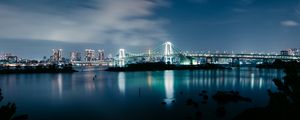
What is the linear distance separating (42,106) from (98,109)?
13.7 feet

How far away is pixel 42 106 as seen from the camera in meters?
18.8

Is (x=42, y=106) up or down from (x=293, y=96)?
down

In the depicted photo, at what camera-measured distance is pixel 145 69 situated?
76688 mm

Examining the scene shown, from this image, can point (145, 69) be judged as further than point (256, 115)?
Yes

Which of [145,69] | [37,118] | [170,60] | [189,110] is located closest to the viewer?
[37,118]

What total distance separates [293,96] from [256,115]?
7147mm

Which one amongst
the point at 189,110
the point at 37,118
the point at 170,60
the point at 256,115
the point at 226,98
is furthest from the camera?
the point at 170,60

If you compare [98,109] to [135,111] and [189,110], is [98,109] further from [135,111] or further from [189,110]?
[189,110]

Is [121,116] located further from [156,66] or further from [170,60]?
→ [170,60]

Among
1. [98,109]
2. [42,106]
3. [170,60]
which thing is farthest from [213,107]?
[170,60]

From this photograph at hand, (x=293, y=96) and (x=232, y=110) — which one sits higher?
(x=293, y=96)

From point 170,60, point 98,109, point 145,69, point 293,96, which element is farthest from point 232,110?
point 170,60

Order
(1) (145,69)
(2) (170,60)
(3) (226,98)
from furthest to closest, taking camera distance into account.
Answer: (2) (170,60), (1) (145,69), (3) (226,98)

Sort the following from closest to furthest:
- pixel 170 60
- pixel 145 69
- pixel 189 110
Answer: pixel 189 110, pixel 145 69, pixel 170 60
